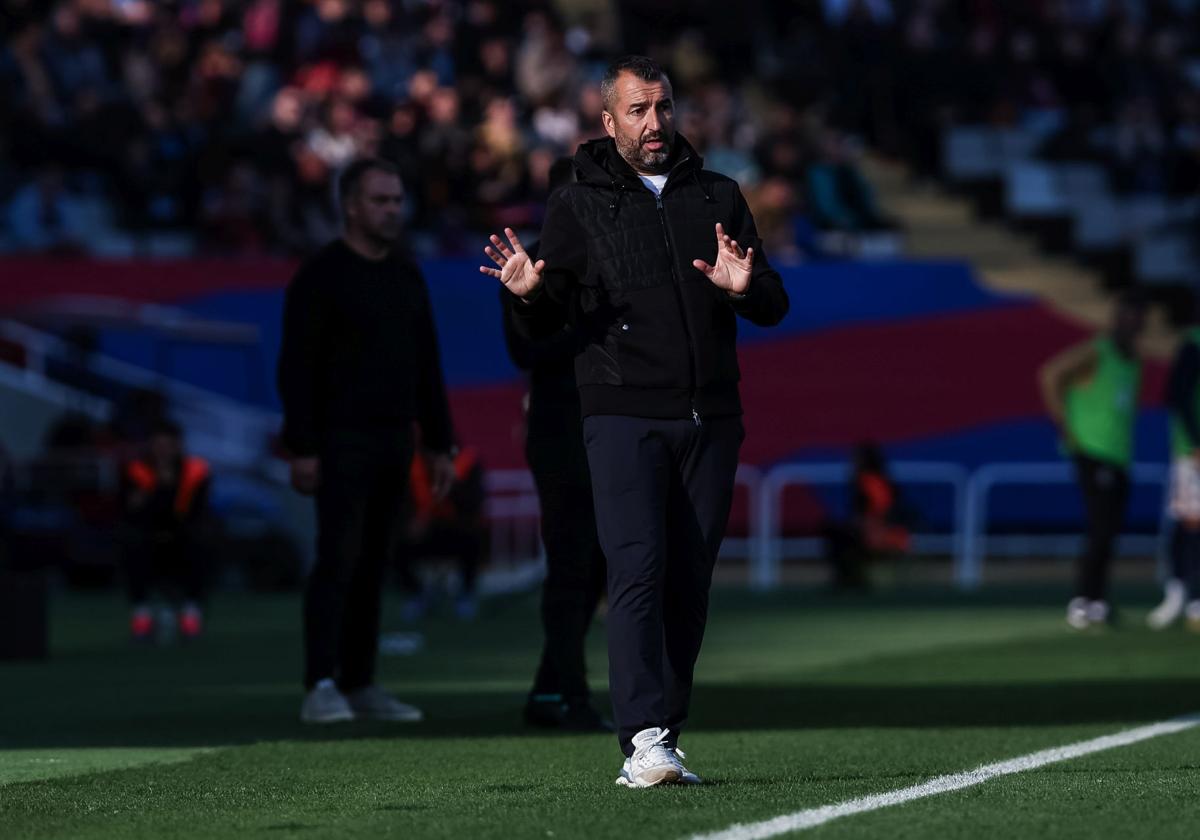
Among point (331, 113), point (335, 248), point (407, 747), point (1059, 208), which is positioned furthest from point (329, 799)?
point (1059, 208)

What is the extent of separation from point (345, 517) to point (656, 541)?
8.62 feet

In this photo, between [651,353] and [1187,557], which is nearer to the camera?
[651,353]

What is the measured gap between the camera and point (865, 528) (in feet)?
73.9

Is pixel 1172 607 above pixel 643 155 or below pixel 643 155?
below

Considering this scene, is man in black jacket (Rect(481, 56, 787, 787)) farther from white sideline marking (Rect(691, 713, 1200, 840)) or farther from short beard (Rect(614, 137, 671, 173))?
white sideline marking (Rect(691, 713, 1200, 840))

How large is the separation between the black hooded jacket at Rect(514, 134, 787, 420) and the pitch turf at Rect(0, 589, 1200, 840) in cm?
115

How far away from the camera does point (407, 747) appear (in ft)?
29.9

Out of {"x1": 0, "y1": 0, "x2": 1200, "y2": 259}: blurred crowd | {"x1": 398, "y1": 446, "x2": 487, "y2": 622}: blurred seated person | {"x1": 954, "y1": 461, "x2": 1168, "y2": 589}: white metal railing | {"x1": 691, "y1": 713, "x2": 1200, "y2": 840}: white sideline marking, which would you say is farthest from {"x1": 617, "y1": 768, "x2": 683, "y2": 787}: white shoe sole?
{"x1": 954, "y1": 461, "x2": 1168, "y2": 589}: white metal railing

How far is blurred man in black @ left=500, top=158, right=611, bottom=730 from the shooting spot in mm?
9609

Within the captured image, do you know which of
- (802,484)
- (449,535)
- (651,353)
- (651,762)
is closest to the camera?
(651,762)

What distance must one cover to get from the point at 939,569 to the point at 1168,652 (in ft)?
31.3

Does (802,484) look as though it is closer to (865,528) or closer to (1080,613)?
(865,528)

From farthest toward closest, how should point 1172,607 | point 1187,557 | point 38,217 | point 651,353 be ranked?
point 38,217, point 1172,607, point 1187,557, point 651,353

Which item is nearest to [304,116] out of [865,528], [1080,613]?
[865,528]
